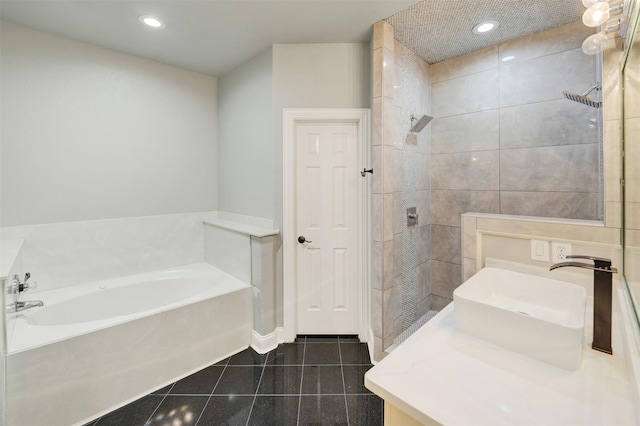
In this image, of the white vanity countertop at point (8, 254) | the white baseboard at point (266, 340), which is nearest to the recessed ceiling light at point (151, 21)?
the white vanity countertop at point (8, 254)

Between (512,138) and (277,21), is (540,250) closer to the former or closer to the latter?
(512,138)

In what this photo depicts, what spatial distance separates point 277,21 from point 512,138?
6.91ft

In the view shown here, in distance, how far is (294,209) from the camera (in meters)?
2.53

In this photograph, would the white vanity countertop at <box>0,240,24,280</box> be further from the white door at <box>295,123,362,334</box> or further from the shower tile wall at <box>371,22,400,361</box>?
the shower tile wall at <box>371,22,400,361</box>

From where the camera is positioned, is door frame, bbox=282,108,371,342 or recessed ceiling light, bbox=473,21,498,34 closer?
recessed ceiling light, bbox=473,21,498,34

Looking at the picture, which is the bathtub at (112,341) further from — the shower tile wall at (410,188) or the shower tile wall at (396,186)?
the shower tile wall at (410,188)

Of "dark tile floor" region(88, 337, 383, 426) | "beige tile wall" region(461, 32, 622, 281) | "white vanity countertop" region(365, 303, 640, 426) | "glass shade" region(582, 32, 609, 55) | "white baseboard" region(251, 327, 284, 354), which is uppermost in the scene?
"glass shade" region(582, 32, 609, 55)

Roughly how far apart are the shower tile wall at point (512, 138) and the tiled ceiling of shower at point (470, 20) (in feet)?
0.45

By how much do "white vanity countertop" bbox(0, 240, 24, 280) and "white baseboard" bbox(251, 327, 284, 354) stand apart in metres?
1.66

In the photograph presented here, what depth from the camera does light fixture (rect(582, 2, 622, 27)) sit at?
119 cm

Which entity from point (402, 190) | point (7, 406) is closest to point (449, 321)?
point (402, 190)

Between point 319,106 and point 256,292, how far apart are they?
1.71 m

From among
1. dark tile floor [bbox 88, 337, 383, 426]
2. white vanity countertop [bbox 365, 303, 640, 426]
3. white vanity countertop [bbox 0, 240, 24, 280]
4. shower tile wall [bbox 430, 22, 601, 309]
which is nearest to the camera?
white vanity countertop [bbox 365, 303, 640, 426]

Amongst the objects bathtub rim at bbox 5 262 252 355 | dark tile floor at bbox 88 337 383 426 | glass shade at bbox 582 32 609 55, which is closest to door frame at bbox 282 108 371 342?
dark tile floor at bbox 88 337 383 426
